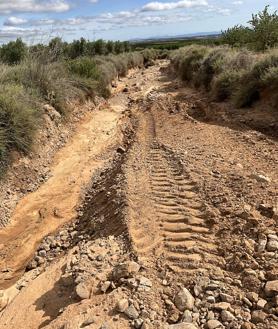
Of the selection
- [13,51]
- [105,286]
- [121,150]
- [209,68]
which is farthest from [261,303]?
[13,51]

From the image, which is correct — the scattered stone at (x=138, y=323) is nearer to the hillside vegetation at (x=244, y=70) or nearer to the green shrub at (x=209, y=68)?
the hillside vegetation at (x=244, y=70)

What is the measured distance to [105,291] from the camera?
3.97 metres

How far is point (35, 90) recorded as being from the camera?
Answer: 35.3 feet

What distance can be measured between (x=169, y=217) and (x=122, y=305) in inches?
72.7

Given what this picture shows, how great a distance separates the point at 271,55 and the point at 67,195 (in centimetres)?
735

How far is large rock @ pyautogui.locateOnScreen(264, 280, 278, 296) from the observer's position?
343 cm

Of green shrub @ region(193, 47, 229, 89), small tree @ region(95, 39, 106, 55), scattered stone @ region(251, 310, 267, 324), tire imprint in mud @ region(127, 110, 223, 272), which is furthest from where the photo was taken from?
small tree @ region(95, 39, 106, 55)

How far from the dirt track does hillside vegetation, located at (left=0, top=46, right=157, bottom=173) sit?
1.19 meters

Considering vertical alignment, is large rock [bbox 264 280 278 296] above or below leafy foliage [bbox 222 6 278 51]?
below

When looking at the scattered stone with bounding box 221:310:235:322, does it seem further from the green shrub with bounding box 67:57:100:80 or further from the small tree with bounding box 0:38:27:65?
the small tree with bounding box 0:38:27:65

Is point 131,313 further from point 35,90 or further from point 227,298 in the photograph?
point 35,90

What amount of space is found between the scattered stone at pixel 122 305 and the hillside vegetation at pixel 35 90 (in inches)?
188

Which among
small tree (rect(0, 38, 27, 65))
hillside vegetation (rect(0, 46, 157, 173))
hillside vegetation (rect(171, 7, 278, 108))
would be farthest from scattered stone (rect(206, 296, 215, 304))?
Answer: small tree (rect(0, 38, 27, 65))

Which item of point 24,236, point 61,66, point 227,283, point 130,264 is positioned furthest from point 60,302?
point 61,66
